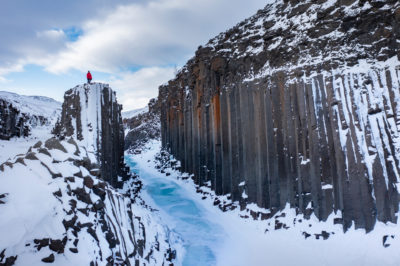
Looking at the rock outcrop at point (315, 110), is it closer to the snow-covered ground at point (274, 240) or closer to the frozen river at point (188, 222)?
the snow-covered ground at point (274, 240)

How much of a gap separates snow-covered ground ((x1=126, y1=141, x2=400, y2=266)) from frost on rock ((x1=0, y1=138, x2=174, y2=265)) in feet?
5.37

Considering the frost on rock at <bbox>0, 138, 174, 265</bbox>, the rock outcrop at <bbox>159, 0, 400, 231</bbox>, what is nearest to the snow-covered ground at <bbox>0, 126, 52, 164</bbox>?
the frost on rock at <bbox>0, 138, 174, 265</bbox>

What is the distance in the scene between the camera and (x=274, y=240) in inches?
247

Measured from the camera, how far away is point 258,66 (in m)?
8.14

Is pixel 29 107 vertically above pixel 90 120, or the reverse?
pixel 29 107

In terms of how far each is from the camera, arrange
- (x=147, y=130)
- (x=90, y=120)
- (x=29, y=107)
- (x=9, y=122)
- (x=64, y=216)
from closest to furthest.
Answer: (x=64, y=216) → (x=90, y=120) → (x=9, y=122) → (x=29, y=107) → (x=147, y=130)

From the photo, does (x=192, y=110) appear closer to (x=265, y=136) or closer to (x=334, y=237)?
(x=265, y=136)

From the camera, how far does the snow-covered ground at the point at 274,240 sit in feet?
16.3

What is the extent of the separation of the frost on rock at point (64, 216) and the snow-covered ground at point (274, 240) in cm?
164

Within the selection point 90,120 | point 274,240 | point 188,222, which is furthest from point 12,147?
point 274,240

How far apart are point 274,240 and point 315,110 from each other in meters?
3.58

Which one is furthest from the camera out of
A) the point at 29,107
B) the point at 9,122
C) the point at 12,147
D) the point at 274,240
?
the point at 29,107

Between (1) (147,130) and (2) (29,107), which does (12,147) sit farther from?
(1) (147,130)

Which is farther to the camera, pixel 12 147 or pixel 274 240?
pixel 12 147
